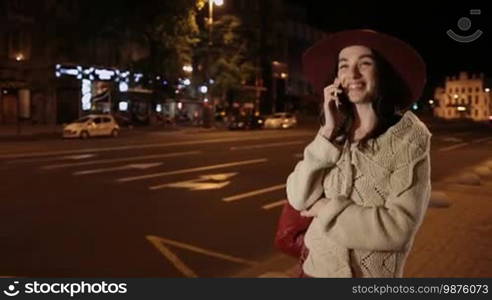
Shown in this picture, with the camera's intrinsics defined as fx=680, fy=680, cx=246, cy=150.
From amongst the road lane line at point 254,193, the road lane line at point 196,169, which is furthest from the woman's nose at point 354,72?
the road lane line at point 196,169

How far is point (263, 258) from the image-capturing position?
837cm

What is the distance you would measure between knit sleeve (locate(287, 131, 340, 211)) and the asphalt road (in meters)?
5.19

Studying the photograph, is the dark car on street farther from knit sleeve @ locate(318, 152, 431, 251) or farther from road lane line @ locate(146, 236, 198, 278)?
knit sleeve @ locate(318, 152, 431, 251)

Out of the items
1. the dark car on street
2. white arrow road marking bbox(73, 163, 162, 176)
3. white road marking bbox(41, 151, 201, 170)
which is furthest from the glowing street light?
white arrow road marking bbox(73, 163, 162, 176)

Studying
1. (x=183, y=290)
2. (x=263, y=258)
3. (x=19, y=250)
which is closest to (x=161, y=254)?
(x=263, y=258)

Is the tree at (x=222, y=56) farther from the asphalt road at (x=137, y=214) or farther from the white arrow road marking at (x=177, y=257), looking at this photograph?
the white arrow road marking at (x=177, y=257)

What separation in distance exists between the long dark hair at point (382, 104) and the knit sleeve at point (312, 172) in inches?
2.2

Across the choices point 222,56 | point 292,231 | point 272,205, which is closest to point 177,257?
point 272,205

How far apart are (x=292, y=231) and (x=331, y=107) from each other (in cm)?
50

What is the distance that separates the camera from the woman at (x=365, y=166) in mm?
2254

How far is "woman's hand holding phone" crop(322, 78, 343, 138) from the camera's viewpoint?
2.40 meters

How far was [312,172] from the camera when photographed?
2377 millimetres

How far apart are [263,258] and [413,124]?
243 inches

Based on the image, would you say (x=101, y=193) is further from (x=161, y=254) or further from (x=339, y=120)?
(x=339, y=120)
